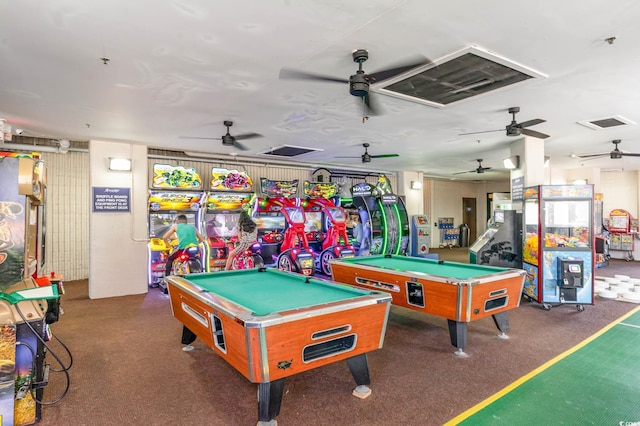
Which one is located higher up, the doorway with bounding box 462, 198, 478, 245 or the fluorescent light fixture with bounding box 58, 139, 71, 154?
the fluorescent light fixture with bounding box 58, 139, 71, 154

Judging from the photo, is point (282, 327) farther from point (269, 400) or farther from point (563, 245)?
point (563, 245)

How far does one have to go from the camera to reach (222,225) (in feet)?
24.3

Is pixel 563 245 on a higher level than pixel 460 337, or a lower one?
higher

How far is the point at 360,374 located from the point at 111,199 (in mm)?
5376

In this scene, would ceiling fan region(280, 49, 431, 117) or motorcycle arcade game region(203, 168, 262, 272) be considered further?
motorcycle arcade game region(203, 168, 262, 272)

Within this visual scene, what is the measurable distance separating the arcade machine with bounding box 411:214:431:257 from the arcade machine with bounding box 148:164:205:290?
5631 millimetres

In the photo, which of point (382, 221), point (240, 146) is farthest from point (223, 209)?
point (382, 221)

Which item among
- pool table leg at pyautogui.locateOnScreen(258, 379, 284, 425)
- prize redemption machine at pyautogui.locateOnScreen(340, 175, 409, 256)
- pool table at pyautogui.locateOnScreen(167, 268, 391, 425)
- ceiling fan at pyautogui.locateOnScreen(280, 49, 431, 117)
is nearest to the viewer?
pool table at pyautogui.locateOnScreen(167, 268, 391, 425)

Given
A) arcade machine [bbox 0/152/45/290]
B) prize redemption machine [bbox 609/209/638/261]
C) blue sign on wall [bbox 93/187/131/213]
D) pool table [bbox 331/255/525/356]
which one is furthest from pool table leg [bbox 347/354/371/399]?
prize redemption machine [bbox 609/209/638/261]

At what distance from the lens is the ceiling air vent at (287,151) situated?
279 inches

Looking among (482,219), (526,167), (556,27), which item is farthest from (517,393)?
(482,219)

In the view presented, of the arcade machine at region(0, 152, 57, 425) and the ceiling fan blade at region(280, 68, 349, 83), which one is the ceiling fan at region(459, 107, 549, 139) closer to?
the ceiling fan blade at region(280, 68, 349, 83)

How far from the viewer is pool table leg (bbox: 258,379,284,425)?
2.18 meters

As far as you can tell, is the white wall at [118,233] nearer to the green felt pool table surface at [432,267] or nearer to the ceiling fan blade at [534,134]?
the green felt pool table surface at [432,267]
